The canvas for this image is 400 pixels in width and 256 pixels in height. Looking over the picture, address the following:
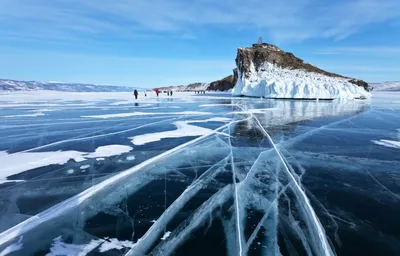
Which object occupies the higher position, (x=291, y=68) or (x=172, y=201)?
(x=291, y=68)

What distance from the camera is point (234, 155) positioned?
6055 millimetres

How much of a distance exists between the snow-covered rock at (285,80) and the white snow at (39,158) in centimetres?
3545

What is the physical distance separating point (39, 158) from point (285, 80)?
136 ft

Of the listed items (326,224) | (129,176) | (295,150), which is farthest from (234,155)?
(326,224)

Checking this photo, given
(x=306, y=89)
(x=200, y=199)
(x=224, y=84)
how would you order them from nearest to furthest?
1. (x=200, y=199)
2. (x=306, y=89)
3. (x=224, y=84)

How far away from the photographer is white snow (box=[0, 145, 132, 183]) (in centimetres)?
505

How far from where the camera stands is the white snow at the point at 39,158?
5055 mm

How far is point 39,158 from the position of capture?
19.0 feet

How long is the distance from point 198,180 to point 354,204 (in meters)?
2.52

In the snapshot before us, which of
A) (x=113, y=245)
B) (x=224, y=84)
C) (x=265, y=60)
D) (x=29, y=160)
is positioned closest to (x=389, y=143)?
(x=113, y=245)

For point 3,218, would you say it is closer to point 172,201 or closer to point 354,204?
point 172,201

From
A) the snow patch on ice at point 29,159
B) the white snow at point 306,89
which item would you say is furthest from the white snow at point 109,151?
the white snow at point 306,89

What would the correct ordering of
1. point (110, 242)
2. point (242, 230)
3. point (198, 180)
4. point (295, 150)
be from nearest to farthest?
point (110, 242)
point (242, 230)
point (198, 180)
point (295, 150)

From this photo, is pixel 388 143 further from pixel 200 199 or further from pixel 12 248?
pixel 12 248
